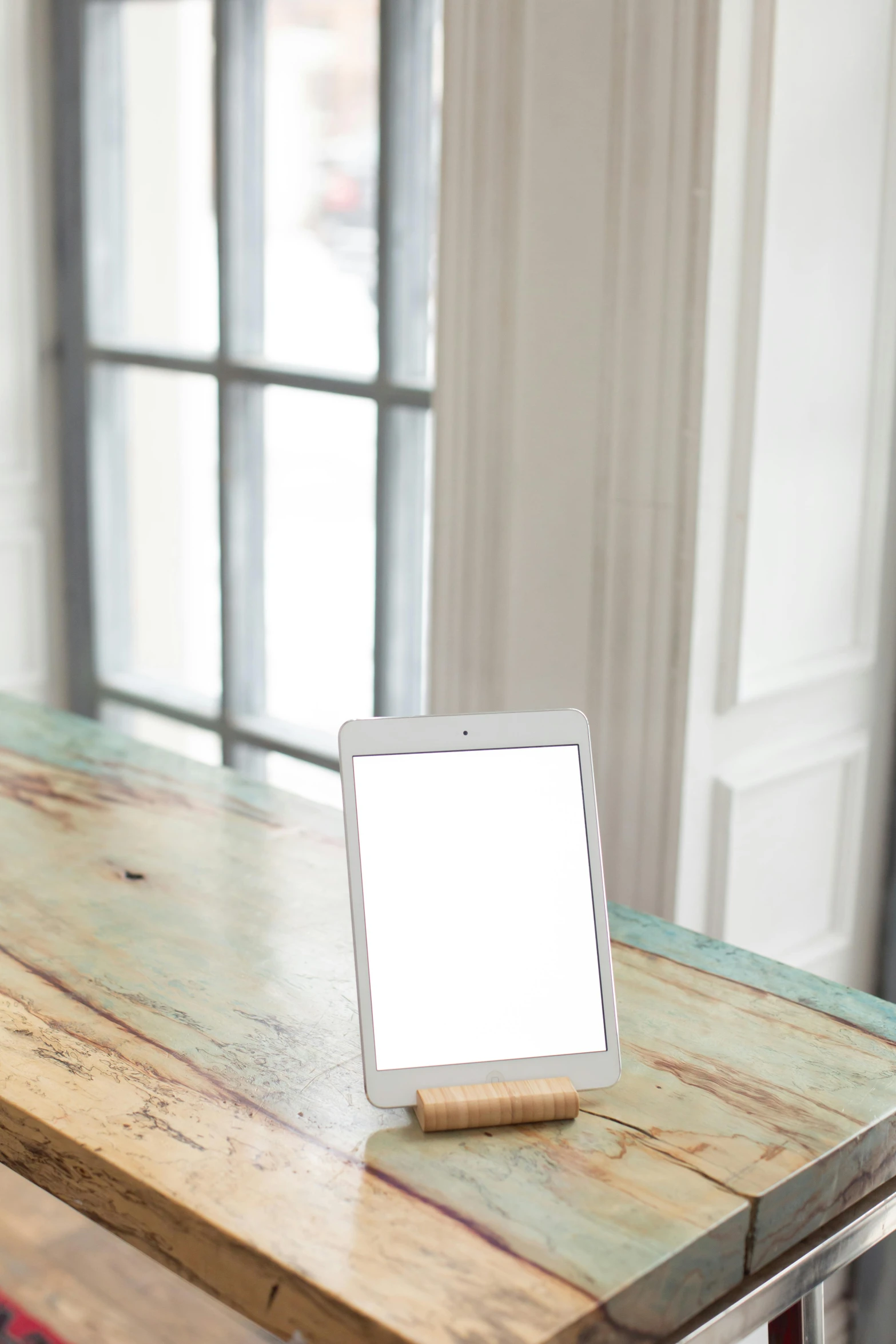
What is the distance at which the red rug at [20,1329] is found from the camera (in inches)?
50.6

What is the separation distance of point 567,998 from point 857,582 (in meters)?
0.91

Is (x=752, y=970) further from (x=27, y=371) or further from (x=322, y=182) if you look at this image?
(x=27, y=371)

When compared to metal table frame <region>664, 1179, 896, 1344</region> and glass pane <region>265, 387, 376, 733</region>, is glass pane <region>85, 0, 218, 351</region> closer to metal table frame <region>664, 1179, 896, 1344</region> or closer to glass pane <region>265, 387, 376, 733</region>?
glass pane <region>265, 387, 376, 733</region>

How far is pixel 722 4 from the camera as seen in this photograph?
1249 mm

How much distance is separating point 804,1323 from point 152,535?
180cm

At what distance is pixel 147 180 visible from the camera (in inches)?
89.8

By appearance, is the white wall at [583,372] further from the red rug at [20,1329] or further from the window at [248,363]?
the red rug at [20,1329]

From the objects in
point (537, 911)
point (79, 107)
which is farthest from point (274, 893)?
point (79, 107)

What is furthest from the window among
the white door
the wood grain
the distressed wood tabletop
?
the distressed wood tabletop

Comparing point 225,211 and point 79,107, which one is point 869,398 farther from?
point 79,107

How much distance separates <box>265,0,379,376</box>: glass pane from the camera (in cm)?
187

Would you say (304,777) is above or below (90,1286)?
above

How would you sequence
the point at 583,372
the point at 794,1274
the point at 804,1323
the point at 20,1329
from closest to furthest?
the point at 794,1274 → the point at 804,1323 → the point at 20,1329 → the point at 583,372

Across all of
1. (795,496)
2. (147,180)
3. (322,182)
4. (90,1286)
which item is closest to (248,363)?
(322,182)
